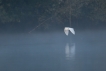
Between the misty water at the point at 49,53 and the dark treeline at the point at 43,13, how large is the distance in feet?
2.30

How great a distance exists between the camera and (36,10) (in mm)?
25234

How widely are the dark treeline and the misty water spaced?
0.70 meters

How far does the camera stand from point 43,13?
2527 centimetres

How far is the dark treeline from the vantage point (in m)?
24.5

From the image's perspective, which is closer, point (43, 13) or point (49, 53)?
point (49, 53)

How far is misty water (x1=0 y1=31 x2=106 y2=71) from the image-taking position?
13853mm

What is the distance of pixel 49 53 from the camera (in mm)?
17062

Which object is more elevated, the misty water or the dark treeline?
the dark treeline

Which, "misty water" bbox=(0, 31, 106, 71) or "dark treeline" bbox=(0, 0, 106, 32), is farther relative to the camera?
"dark treeline" bbox=(0, 0, 106, 32)

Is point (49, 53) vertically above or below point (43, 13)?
below

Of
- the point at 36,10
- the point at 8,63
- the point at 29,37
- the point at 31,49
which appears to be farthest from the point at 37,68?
the point at 36,10

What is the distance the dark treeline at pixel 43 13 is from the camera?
24453 mm

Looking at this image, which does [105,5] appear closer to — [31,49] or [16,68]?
[31,49]

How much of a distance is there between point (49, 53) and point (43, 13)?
8453mm
